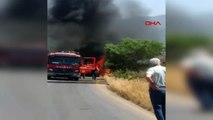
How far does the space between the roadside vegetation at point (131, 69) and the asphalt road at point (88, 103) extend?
0.07 metres

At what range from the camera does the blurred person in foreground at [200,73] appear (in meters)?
3.58

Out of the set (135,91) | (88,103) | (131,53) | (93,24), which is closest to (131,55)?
(131,53)

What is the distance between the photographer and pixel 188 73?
362 cm

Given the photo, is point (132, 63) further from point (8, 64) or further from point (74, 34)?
point (8, 64)

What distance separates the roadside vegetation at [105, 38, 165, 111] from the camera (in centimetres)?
363

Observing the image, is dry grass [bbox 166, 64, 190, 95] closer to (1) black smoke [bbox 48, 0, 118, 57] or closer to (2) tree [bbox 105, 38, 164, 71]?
(2) tree [bbox 105, 38, 164, 71]

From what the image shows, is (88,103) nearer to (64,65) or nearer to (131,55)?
(64,65)

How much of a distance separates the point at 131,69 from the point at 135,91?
0.20 metres

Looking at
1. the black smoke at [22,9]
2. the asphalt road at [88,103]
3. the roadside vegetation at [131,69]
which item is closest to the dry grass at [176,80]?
the roadside vegetation at [131,69]

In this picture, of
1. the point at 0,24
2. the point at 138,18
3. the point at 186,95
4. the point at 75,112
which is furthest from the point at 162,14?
the point at 0,24

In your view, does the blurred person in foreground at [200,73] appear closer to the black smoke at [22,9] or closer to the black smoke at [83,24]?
the black smoke at [83,24]

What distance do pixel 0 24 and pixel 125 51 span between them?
1.14 metres

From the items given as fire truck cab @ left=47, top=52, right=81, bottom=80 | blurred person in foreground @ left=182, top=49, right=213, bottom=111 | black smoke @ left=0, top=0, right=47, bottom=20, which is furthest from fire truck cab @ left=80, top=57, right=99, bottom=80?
blurred person in foreground @ left=182, top=49, right=213, bottom=111

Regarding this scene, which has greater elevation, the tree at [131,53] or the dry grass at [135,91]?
the tree at [131,53]
